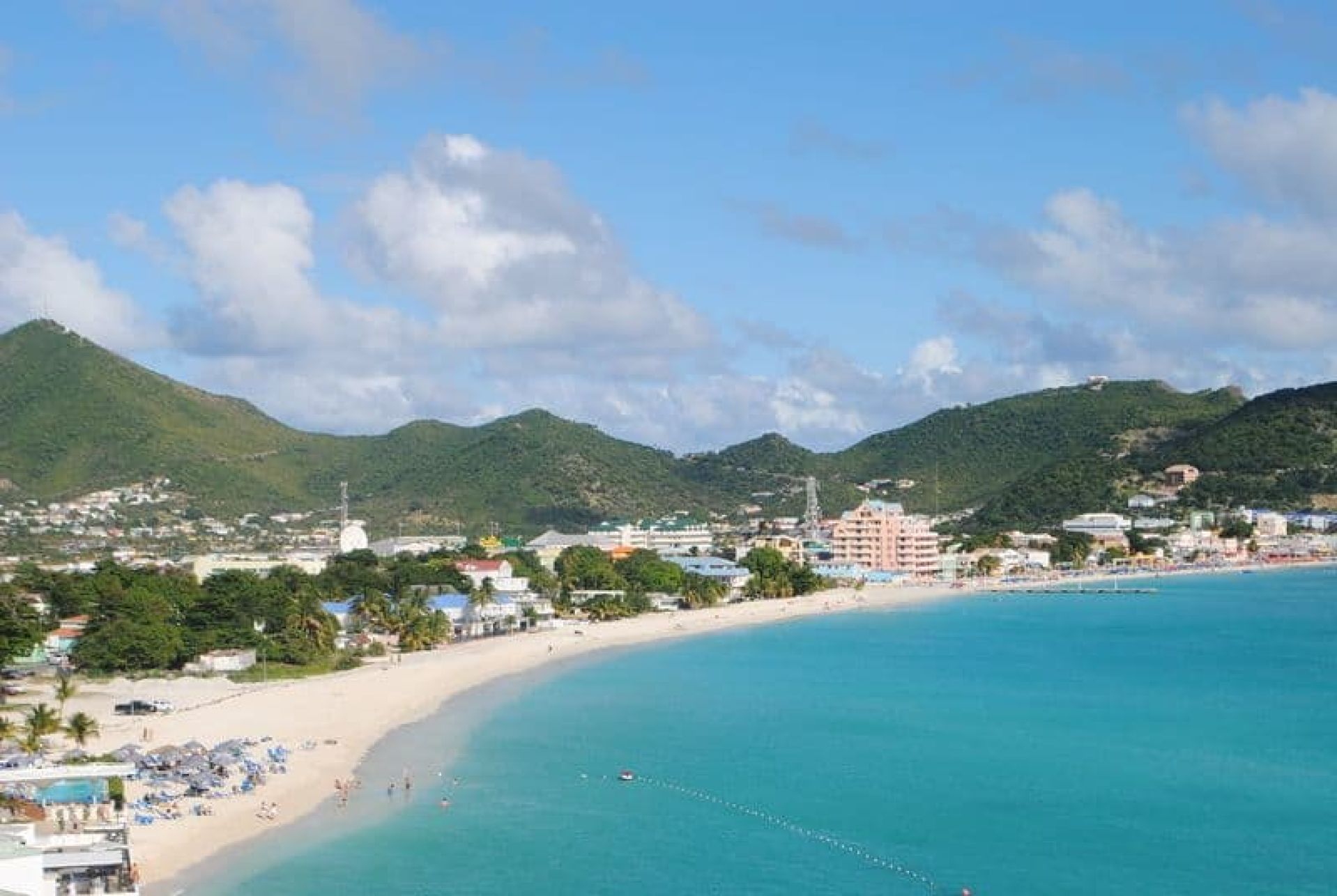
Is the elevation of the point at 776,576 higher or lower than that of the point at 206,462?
lower

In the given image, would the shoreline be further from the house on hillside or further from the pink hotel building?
the house on hillside

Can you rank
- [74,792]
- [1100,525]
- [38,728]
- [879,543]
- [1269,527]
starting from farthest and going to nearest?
1. [1100,525]
2. [1269,527]
3. [879,543]
4. [38,728]
5. [74,792]

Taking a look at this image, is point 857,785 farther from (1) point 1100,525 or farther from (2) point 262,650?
(1) point 1100,525

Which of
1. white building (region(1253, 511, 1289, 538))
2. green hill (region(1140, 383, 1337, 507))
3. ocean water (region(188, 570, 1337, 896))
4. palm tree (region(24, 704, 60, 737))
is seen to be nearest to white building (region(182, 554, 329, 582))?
ocean water (region(188, 570, 1337, 896))

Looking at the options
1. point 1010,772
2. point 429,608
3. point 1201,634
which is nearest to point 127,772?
point 1010,772

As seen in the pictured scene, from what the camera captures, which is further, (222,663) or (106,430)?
(106,430)

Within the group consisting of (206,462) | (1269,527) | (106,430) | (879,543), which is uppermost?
(106,430)

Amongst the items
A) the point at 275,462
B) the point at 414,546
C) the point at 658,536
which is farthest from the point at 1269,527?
the point at 275,462
